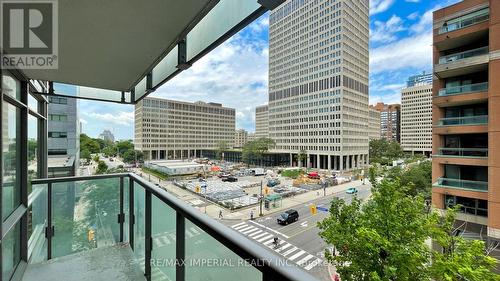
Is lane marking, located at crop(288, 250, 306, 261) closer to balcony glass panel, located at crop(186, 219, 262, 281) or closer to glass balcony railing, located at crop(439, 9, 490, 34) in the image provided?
balcony glass panel, located at crop(186, 219, 262, 281)

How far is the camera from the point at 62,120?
36.8 feet

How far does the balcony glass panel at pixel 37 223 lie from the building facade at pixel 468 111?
1136 centimetres

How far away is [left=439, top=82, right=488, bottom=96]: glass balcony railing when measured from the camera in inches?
305

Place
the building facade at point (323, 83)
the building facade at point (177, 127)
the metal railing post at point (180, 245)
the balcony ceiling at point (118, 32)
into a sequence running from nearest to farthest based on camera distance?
the metal railing post at point (180, 245), the balcony ceiling at point (118, 32), the building facade at point (323, 83), the building facade at point (177, 127)

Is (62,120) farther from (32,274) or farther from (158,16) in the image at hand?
(158,16)

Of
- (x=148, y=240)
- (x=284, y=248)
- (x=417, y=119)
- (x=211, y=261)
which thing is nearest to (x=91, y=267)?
(x=148, y=240)

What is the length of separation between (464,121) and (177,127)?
53.6 metres

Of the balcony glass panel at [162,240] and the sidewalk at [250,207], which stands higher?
the balcony glass panel at [162,240]

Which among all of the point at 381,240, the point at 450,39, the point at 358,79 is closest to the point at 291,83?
the point at 358,79

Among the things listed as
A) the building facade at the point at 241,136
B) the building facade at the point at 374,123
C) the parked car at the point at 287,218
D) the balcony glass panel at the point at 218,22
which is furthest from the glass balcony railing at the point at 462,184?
the building facade at the point at 241,136

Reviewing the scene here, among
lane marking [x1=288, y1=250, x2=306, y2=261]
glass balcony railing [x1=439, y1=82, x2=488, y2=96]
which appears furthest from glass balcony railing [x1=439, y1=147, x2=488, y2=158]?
lane marking [x1=288, y1=250, x2=306, y2=261]

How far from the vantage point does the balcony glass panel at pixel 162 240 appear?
1.36m

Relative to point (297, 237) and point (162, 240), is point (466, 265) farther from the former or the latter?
point (297, 237)

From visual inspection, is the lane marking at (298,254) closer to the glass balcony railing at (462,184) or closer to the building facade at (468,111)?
the building facade at (468,111)
